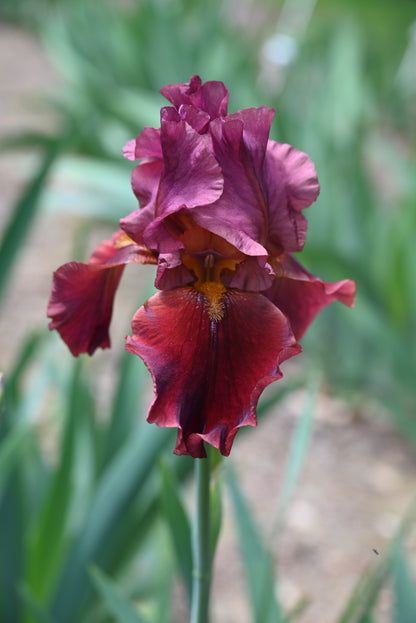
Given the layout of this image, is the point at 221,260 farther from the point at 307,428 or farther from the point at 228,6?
the point at 228,6

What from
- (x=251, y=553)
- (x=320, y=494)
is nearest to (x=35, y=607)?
(x=251, y=553)

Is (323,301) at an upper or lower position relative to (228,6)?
lower

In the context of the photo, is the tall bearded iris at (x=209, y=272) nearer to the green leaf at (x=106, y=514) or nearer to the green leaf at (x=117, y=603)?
the green leaf at (x=117, y=603)

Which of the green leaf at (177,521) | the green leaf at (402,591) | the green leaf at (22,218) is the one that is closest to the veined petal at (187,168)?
the green leaf at (177,521)

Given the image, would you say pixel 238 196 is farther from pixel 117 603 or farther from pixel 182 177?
pixel 117 603

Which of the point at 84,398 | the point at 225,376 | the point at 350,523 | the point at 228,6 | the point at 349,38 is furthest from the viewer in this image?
the point at 228,6

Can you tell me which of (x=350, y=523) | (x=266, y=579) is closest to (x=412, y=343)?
(x=350, y=523)

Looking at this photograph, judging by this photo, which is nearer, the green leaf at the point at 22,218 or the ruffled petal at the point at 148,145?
the ruffled petal at the point at 148,145
